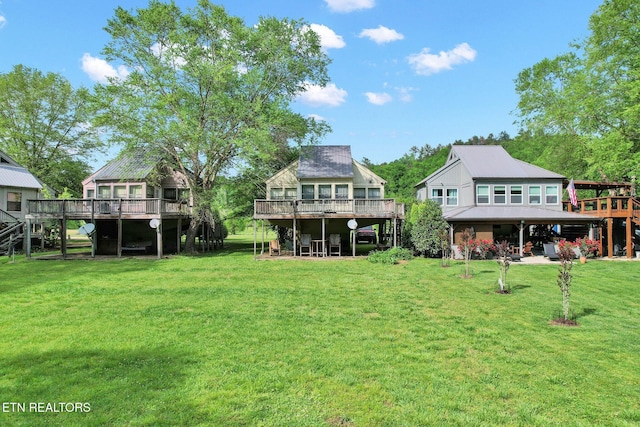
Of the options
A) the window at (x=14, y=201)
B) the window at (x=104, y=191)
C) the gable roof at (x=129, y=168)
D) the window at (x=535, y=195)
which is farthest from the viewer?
the window at (x=14, y=201)

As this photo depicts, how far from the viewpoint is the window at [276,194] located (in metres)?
25.0

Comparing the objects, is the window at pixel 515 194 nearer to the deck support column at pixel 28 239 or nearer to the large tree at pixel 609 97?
the large tree at pixel 609 97

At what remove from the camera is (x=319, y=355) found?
19.7 feet

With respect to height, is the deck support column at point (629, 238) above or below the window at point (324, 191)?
below

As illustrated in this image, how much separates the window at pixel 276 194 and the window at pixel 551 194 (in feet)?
57.2

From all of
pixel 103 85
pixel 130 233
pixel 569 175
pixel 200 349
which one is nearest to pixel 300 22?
pixel 103 85

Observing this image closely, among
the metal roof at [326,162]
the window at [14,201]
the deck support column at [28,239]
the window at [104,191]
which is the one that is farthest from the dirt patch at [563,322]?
the window at [14,201]

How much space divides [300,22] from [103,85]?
12.9 metres

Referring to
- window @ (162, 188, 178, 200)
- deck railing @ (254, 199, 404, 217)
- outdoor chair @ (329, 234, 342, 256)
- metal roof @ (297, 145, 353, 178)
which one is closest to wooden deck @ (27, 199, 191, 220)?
window @ (162, 188, 178, 200)

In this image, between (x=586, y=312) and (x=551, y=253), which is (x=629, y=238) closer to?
(x=551, y=253)

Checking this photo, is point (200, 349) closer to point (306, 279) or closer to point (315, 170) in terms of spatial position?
point (306, 279)

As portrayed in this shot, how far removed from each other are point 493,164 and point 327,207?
40.9 ft

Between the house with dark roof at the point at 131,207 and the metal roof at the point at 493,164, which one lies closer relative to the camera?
the house with dark roof at the point at 131,207

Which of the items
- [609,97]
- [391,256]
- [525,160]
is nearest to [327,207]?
[391,256]
